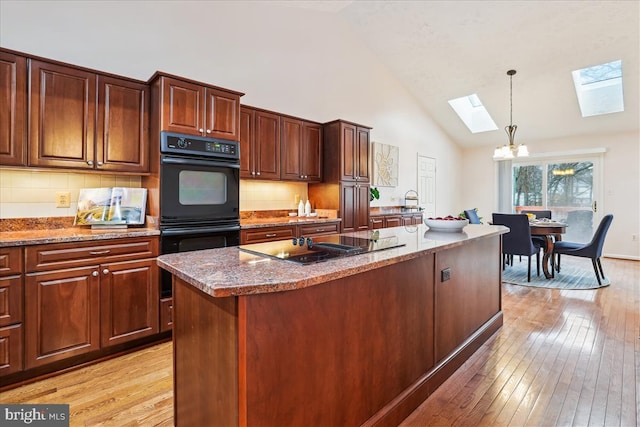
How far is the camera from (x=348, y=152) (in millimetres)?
4289

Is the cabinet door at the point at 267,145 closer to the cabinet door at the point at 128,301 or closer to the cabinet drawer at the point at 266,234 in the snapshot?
the cabinet drawer at the point at 266,234

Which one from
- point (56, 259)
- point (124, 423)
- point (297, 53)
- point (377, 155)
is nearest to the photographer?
point (124, 423)

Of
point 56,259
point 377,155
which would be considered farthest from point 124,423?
point 377,155

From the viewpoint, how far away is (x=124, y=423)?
1.67 m

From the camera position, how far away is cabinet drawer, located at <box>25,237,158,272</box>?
6.67 ft

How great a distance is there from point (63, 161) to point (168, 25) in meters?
1.73

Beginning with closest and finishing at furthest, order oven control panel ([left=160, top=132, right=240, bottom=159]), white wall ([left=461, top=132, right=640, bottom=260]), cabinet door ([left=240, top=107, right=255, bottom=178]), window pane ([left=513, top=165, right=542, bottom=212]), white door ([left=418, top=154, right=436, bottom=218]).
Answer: oven control panel ([left=160, top=132, right=240, bottom=159])
cabinet door ([left=240, top=107, right=255, bottom=178])
white wall ([left=461, top=132, right=640, bottom=260])
white door ([left=418, top=154, right=436, bottom=218])
window pane ([left=513, top=165, right=542, bottom=212])

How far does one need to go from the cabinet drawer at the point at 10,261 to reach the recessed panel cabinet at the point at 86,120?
2.19 ft

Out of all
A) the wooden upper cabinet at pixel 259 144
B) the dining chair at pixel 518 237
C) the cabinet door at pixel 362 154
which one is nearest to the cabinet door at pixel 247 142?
the wooden upper cabinet at pixel 259 144

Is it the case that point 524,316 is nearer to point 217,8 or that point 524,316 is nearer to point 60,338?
point 60,338

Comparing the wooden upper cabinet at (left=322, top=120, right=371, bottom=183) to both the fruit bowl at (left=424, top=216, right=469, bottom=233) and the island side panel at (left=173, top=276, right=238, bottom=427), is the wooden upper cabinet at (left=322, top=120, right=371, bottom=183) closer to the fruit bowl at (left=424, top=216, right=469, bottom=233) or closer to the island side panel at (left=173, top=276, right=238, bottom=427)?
the fruit bowl at (left=424, top=216, right=469, bottom=233)

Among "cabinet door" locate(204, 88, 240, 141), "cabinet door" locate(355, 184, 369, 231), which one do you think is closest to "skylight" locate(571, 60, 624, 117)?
"cabinet door" locate(355, 184, 369, 231)

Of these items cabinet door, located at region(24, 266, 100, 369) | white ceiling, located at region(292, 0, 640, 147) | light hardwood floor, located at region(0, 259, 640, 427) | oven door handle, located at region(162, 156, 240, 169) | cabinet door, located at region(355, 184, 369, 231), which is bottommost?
light hardwood floor, located at region(0, 259, 640, 427)

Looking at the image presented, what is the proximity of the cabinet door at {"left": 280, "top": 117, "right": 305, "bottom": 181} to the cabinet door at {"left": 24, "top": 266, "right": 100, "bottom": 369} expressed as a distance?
2247 mm
